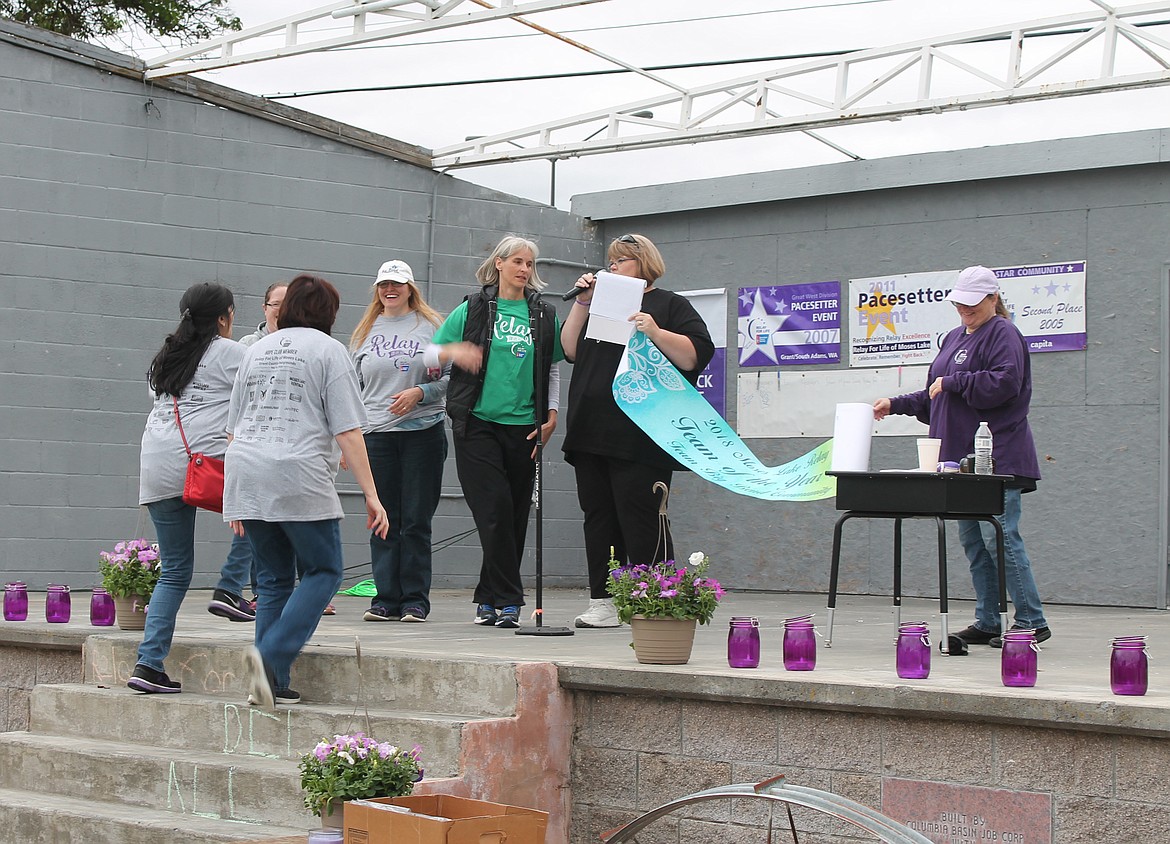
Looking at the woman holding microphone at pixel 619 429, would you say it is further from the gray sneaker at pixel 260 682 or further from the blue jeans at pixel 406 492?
the gray sneaker at pixel 260 682

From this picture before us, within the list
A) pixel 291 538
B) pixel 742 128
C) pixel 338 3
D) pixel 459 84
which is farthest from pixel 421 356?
pixel 459 84

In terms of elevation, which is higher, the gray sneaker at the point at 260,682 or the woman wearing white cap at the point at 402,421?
the woman wearing white cap at the point at 402,421

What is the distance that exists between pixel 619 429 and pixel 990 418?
1591 mm

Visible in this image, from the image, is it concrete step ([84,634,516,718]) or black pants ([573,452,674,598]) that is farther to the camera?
black pants ([573,452,674,598])

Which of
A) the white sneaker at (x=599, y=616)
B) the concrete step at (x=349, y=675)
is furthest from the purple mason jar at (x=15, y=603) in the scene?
the white sneaker at (x=599, y=616)

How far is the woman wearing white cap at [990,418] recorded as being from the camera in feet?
19.1

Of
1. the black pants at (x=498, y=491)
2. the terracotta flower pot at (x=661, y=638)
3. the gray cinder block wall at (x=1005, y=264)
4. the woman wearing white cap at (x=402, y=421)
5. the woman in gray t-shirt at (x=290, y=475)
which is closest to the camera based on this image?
the terracotta flower pot at (x=661, y=638)

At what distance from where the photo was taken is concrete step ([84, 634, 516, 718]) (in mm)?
5043

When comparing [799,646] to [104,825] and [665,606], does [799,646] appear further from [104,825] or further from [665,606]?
[104,825]

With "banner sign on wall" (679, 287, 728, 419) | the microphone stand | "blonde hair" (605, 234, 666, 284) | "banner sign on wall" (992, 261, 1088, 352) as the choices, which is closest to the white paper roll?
"blonde hair" (605, 234, 666, 284)

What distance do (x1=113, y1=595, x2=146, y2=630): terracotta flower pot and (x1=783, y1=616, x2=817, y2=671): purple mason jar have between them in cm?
317

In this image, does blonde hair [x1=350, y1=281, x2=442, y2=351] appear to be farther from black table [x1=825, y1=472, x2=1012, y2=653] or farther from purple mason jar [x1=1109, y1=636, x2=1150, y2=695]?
purple mason jar [x1=1109, y1=636, x2=1150, y2=695]

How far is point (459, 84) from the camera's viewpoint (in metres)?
11.7

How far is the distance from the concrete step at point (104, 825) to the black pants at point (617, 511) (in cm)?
219
